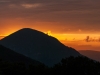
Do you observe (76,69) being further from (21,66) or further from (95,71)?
(21,66)

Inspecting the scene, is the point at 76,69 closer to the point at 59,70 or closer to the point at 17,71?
the point at 59,70

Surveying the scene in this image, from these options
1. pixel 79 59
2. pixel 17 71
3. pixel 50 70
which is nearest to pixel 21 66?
pixel 17 71

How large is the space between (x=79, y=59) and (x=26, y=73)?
43.1 ft

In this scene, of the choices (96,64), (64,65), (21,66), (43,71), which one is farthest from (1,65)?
(96,64)

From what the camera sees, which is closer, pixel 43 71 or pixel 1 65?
Answer: pixel 43 71

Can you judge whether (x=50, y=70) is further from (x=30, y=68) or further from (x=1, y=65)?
(x=1, y=65)

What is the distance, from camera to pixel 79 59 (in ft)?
273

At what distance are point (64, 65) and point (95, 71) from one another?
712 cm

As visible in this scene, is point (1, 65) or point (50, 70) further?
point (1, 65)

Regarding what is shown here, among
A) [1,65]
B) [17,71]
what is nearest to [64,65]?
[17,71]

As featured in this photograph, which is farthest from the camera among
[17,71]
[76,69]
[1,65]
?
[1,65]

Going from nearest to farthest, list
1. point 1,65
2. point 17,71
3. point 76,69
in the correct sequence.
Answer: point 76,69 < point 17,71 < point 1,65

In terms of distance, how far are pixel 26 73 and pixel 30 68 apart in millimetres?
2346

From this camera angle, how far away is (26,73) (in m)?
86.1
